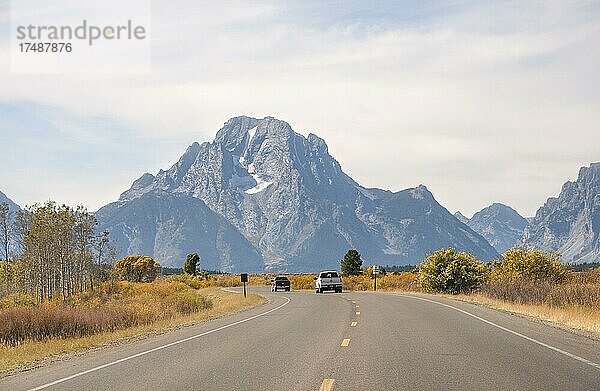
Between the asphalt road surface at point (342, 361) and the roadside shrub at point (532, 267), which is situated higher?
the roadside shrub at point (532, 267)

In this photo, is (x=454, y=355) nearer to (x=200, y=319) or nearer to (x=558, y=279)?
(x=200, y=319)

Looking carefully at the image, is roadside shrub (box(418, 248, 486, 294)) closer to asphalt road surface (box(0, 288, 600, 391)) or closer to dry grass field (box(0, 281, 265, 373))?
dry grass field (box(0, 281, 265, 373))

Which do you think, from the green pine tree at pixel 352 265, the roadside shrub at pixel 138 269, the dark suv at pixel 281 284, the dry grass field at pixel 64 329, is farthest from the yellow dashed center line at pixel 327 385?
the roadside shrub at pixel 138 269

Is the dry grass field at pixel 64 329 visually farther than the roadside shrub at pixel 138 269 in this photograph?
No

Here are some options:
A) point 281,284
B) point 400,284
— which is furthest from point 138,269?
point 400,284

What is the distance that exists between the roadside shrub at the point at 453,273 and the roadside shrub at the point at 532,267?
540 cm

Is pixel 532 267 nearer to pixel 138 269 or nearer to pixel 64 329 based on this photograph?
pixel 64 329

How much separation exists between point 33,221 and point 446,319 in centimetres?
5184

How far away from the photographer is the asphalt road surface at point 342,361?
12347 millimetres

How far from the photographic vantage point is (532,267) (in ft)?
160

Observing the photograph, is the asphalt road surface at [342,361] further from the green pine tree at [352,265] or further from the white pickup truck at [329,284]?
the green pine tree at [352,265]

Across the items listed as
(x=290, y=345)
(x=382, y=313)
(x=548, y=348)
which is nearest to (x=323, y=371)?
(x=290, y=345)

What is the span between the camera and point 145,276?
12319cm

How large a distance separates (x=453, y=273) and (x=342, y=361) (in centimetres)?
4333
